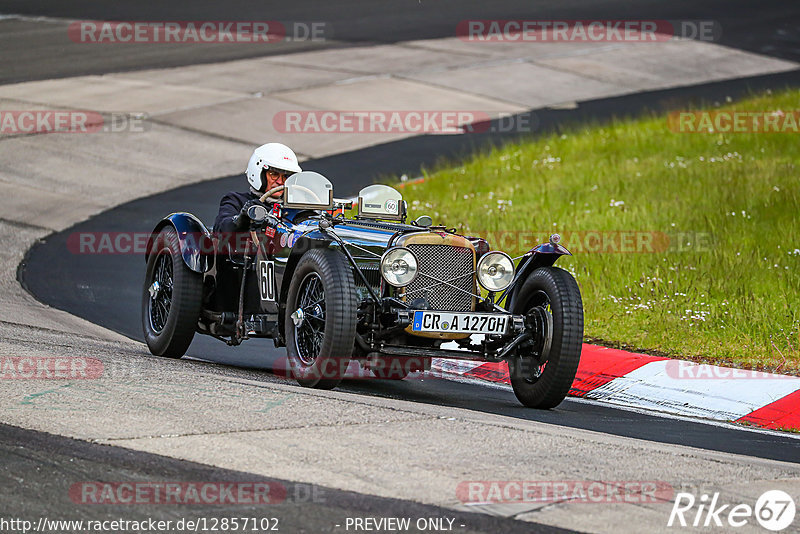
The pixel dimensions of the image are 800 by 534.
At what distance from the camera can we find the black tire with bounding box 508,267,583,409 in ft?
25.6

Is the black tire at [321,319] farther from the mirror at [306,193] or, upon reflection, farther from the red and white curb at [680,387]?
the red and white curb at [680,387]

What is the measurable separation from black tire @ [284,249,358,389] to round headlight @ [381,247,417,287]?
0.28 meters

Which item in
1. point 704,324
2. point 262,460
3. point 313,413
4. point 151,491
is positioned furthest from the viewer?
point 704,324

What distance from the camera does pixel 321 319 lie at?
788 centimetres

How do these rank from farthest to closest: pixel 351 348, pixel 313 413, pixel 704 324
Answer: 1. pixel 704 324
2. pixel 351 348
3. pixel 313 413

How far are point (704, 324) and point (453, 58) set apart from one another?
16.3m

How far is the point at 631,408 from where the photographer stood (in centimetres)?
877

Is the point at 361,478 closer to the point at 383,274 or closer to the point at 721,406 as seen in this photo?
the point at 383,274

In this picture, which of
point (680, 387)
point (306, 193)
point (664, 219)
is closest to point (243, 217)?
point (306, 193)

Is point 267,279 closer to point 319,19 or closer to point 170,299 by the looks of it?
point 170,299

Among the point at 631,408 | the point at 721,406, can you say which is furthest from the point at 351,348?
the point at 721,406

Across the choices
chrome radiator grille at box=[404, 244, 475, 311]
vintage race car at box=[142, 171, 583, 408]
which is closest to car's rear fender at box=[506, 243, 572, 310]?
vintage race car at box=[142, 171, 583, 408]

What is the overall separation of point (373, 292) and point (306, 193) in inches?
44.6

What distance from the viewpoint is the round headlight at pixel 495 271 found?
819 cm
